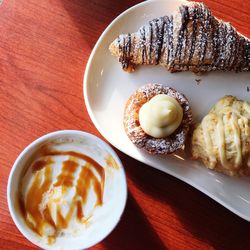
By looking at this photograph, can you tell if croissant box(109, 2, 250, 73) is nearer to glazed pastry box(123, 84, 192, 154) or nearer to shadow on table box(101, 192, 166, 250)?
glazed pastry box(123, 84, 192, 154)

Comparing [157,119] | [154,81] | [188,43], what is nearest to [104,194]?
[157,119]

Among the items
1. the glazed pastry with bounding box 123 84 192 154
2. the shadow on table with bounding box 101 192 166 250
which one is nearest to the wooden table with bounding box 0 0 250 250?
the shadow on table with bounding box 101 192 166 250

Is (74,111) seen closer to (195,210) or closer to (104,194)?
(104,194)

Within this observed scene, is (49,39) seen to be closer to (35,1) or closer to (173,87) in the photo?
(35,1)

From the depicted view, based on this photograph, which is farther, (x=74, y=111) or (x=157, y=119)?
(x=74, y=111)

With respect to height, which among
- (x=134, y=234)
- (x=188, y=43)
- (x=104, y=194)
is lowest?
(x=134, y=234)

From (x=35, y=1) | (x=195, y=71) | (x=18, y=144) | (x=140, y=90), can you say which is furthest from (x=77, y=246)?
(x=35, y=1)
